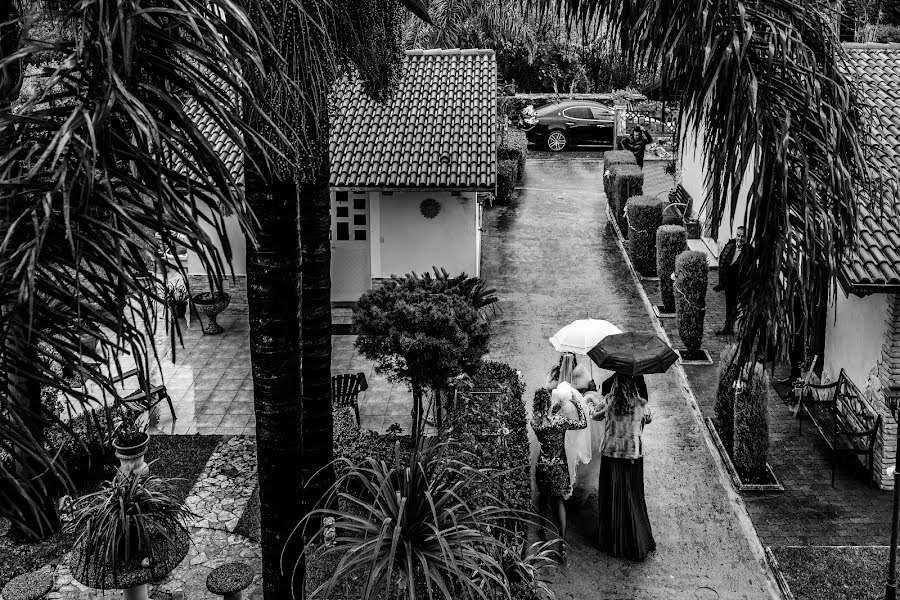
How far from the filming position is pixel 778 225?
4.45 meters

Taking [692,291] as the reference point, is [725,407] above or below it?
below

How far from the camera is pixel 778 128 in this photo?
175 inches

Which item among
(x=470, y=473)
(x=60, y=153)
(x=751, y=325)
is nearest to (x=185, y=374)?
(x=470, y=473)

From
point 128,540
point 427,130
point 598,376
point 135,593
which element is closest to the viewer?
point 128,540

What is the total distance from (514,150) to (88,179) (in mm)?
24503

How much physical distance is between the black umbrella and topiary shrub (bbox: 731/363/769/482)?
1.48 meters

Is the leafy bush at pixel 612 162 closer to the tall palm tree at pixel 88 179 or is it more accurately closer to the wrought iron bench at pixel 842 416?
the wrought iron bench at pixel 842 416

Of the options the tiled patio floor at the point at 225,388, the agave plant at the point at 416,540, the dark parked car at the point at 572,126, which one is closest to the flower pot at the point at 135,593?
the agave plant at the point at 416,540

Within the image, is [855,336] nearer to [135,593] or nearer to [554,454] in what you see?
[554,454]

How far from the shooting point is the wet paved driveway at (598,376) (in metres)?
9.10

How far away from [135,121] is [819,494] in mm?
9871

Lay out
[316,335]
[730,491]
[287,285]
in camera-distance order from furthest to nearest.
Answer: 1. [730,491]
2. [316,335]
3. [287,285]

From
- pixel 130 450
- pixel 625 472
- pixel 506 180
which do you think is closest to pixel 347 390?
pixel 130 450

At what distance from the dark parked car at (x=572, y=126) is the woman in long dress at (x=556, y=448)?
76.5 feet
